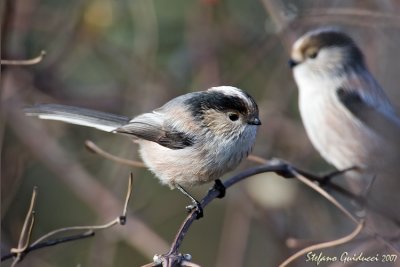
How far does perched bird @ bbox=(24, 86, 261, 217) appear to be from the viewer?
239cm

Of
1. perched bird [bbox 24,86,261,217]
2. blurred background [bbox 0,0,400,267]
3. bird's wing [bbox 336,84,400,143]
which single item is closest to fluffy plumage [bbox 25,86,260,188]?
perched bird [bbox 24,86,261,217]

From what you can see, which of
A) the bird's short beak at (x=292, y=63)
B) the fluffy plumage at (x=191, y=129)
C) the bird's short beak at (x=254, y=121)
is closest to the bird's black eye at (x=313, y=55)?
the bird's short beak at (x=292, y=63)

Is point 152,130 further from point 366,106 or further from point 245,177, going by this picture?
point 366,106

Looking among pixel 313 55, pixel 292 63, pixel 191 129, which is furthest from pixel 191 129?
pixel 313 55

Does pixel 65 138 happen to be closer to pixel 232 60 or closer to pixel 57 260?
pixel 57 260

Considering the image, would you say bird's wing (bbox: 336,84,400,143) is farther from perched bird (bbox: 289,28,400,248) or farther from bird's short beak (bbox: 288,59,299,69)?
bird's short beak (bbox: 288,59,299,69)

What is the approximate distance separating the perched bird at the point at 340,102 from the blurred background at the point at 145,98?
0.42 ft

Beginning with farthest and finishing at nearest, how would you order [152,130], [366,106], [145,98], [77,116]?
[145,98], [366,106], [152,130], [77,116]

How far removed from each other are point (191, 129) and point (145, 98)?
1349mm

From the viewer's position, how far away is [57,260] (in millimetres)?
3777

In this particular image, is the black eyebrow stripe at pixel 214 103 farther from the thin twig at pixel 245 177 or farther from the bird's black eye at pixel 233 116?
the thin twig at pixel 245 177

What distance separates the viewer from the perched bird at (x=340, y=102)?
351cm

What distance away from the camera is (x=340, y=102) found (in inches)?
145

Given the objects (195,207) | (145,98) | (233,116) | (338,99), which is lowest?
(145,98)
